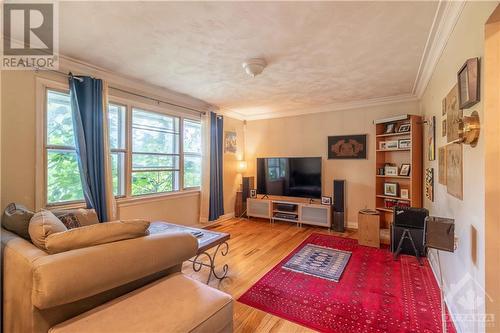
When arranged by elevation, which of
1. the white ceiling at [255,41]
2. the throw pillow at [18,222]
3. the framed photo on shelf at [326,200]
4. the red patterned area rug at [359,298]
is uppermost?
the white ceiling at [255,41]

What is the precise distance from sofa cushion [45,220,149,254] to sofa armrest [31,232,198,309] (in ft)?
0.17

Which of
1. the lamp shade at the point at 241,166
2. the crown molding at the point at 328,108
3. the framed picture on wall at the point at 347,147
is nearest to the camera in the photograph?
the crown molding at the point at 328,108

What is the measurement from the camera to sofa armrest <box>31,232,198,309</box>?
38.9 inches

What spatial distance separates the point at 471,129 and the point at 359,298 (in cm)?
165

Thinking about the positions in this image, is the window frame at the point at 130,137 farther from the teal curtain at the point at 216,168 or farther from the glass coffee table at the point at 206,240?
the glass coffee table at the point at 206,240

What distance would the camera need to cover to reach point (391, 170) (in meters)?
3.74

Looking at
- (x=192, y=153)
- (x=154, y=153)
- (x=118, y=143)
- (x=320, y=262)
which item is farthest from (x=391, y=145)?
(x=118, y=143)

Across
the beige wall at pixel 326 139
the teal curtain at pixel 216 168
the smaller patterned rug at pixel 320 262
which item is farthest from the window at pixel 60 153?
the beige wall at pixel 326 139

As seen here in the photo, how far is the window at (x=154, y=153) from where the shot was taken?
11.0ft

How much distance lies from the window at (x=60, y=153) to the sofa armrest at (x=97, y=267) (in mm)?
1898

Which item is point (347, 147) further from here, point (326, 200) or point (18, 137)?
point (18, 137)

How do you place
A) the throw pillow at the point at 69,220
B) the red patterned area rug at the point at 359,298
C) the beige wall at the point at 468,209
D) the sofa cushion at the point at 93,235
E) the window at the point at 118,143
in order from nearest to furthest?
the sofa cushion at the point at 93,235, the beige wall at the point at 468,209, the red patterned area rug at the point at 359,298, the throw pillow at the point at 69,220, the window at the point at 118,143

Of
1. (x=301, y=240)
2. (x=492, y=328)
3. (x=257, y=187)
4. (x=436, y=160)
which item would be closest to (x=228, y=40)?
(x=436, y=160)

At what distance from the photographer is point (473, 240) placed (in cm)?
137
